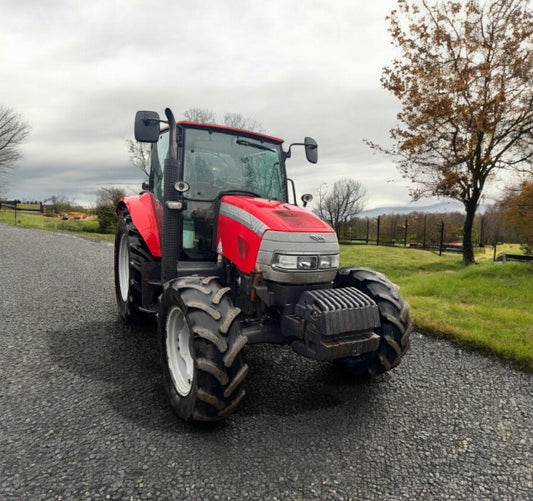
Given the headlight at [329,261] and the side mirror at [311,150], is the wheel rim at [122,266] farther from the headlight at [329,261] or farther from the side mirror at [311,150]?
the headlight at [329,261]

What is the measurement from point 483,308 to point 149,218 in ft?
17.4

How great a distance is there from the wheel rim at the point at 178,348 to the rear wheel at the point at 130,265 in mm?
1153

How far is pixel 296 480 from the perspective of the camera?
241 cm

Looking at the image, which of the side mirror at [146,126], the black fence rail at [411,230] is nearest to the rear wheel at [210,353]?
the side mirror at [146,126]

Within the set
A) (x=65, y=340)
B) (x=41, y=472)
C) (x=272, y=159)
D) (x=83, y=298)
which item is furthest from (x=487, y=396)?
(x=83, y=298)

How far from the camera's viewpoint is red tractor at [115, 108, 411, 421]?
281cm

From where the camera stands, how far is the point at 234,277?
3701mm

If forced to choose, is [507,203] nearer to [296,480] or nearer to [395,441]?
[395,441]

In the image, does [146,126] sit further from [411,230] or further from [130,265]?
[411,230]

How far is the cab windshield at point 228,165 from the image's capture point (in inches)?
154

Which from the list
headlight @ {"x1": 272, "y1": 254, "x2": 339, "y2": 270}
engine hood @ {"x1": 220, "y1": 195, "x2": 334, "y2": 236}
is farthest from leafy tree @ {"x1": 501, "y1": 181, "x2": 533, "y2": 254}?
headlight @ {"x1": 272, "y1": 254, "x2": 339, "y2": 270}

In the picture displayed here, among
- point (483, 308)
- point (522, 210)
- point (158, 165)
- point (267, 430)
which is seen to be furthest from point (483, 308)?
point (522, 210)

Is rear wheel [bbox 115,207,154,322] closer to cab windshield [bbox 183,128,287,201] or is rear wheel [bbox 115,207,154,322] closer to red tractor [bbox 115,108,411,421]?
red tractor [bbox 115,108,411,421]

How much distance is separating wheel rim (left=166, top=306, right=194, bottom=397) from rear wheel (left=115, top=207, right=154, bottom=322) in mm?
1153
